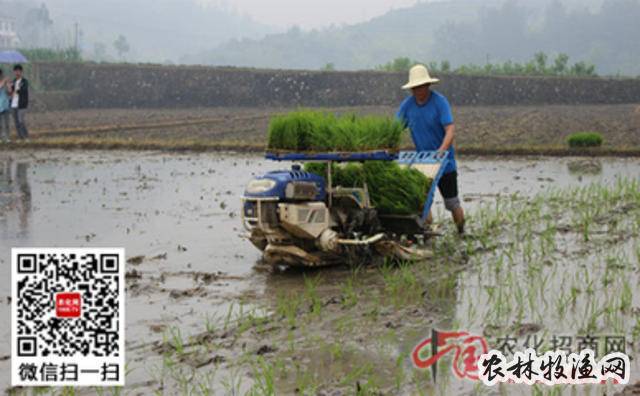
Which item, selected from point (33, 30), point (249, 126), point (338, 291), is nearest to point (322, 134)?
point (338, 291)

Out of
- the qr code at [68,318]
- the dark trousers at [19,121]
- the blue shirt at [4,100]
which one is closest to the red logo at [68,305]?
the qr code at [68,318]

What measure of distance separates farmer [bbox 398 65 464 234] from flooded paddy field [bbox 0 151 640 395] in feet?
1.60

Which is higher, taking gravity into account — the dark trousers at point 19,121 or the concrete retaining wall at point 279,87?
the concrete retaining wall at point 279,87

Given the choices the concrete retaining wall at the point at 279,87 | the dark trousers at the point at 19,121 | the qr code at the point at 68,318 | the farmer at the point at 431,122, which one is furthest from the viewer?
the concrete retaining wall at the point at 279,87

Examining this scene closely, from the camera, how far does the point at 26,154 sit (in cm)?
1770

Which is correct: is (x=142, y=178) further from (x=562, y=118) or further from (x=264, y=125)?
(x=562, y=118)

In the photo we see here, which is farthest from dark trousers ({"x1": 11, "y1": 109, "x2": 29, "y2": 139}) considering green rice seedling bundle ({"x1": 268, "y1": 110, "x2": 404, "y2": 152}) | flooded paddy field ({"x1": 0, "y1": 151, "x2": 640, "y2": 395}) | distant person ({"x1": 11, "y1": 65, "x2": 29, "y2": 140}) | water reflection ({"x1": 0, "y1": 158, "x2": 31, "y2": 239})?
green rice seedling bundle ({"x1": 268, "y1": 110, "x2": 404, "y2": 152})

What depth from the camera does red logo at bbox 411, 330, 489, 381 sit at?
454 cm

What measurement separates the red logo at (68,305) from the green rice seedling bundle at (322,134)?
3091 mm

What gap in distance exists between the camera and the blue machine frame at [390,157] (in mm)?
7031

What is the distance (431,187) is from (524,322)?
2.44m

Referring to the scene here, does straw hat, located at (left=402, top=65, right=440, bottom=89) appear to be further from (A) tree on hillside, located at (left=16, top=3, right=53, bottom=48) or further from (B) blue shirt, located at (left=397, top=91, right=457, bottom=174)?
(A) tree on hillside, located at (left=16, top=3, right=53, bottom=48)

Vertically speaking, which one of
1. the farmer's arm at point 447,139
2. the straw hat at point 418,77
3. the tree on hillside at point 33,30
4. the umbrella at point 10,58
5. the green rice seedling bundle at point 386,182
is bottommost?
the green rice seedling bundle at point 386,182

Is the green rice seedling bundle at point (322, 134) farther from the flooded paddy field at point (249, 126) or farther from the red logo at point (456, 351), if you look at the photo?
the flooded paddy field at point (249, 126)
